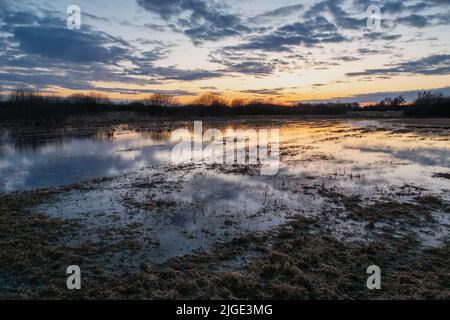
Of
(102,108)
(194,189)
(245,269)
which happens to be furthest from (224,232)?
(102,108)

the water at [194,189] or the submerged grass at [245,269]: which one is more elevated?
the water at [194,189]

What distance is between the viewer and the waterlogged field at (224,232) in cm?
636

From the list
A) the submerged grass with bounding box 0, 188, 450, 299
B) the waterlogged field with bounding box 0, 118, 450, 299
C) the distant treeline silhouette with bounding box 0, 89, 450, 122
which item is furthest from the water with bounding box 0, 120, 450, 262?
the distant treeline silhouette with bounding box 0, 89, 450, 122

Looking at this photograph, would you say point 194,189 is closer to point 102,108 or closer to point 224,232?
point 224,232

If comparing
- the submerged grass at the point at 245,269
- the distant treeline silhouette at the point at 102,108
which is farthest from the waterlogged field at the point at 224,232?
the distant treeline silhouette at the point at 102,108

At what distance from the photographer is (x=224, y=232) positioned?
9273 millimetres

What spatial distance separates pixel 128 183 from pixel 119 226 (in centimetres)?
598

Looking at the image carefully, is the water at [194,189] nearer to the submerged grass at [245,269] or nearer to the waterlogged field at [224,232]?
the waterlogged field at [224,232]

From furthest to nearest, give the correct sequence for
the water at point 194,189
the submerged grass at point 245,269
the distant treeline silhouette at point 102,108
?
1. the distant treeline silhouette at point 102,108
2. the water at point 194,189
3. the submerged grass at point 245,269

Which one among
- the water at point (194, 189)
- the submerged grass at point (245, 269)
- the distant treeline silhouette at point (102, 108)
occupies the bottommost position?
the submerged grass at point (245, 269)

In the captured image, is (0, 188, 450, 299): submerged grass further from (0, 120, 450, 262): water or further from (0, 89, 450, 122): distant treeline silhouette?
(0, 89, 450, 122): distant treeline silhouette
